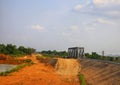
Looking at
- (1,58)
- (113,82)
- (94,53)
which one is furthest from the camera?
(94,53)

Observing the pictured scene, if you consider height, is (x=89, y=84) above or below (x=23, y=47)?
below

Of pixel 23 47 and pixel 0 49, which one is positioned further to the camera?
pixel 23 47

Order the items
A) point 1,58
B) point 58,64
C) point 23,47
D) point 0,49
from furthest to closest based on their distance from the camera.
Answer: point 23,47
point 0,49
point 1,58
point 58,64

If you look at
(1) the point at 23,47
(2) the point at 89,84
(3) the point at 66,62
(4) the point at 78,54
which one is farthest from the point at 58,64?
(1) the point at 23,47

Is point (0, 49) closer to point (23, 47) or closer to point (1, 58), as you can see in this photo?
point (1, 58)

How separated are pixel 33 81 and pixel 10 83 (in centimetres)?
232

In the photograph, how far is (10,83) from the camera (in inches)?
967

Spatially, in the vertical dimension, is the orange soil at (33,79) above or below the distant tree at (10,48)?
below

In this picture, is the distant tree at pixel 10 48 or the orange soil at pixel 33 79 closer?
the orange soil at pixel 33 79

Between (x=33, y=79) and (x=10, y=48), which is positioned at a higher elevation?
(x=10, y=48)

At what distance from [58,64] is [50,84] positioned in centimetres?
2285

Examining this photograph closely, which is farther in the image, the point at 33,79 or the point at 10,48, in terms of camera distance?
the point at 10,48

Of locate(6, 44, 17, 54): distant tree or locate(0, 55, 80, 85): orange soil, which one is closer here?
locate(0, 55, 80, 85): orange soil

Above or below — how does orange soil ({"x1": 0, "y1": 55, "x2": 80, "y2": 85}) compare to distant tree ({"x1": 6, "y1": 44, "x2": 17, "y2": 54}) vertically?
below
